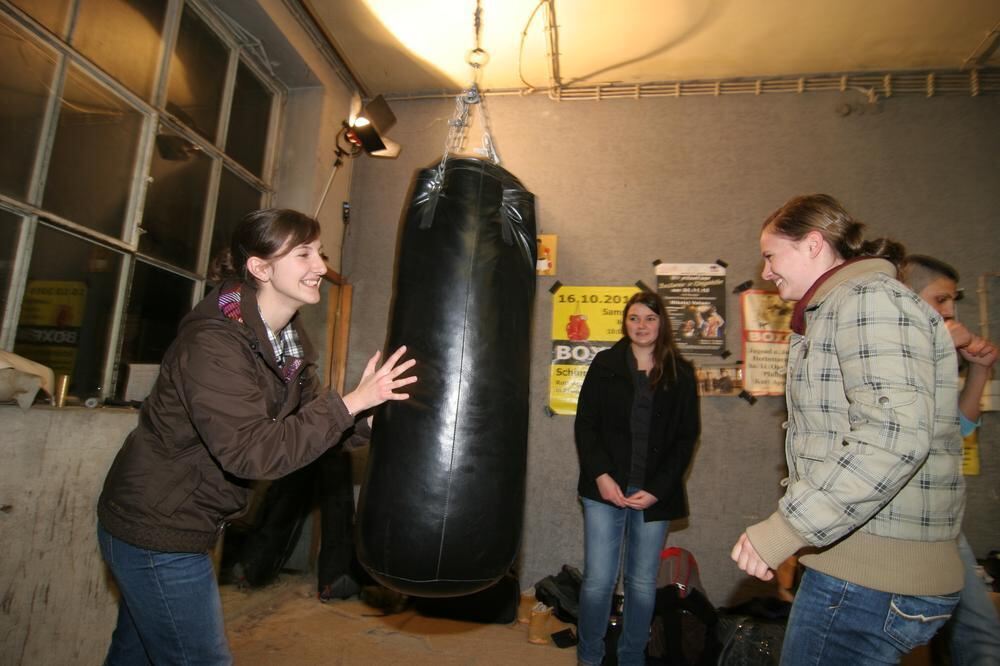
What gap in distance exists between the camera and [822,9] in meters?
2.82

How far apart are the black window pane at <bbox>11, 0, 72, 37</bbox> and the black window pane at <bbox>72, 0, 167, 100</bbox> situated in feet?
0.17

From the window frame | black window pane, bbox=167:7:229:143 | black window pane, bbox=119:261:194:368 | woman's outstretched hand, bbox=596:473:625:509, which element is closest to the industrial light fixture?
the window frame

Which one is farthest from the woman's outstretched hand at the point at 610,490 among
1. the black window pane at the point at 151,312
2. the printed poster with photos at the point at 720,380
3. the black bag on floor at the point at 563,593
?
the black window pane at the point at 151,312

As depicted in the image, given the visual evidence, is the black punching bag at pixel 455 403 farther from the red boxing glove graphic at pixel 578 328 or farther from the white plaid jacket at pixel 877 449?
the red boxing glove graphic at pixel 578 328

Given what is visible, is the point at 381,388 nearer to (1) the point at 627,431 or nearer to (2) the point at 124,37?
(1) the point at 627,431

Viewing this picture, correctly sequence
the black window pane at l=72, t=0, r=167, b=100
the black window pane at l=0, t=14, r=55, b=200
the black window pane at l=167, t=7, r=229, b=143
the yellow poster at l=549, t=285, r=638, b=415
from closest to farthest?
the black window pane at l=0, t=14, r=55, b=200
the black window pane at l=72, t=0, r=167, b=100
the black window pane at l=167, t=7, r=229, b=143
the yellow poster at l=549, t=285, r=638, b=415

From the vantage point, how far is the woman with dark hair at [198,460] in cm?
119

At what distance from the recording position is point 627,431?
A: 7.62 feet

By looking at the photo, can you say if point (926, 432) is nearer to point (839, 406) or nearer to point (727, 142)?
point (839, 406)

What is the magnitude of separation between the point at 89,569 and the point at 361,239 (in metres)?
2.40

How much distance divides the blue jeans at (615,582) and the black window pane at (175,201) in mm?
2225

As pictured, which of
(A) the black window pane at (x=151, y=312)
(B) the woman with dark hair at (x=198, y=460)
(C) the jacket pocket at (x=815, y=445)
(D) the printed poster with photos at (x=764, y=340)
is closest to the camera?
(C) the jacket pocket at (x=815, y=445)

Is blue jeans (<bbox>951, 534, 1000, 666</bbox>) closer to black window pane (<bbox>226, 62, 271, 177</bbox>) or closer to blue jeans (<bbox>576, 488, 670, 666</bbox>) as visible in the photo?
blue jeans (<bbox>576, 488, 670, 666</bbox>)

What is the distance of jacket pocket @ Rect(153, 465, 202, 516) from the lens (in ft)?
3.95
